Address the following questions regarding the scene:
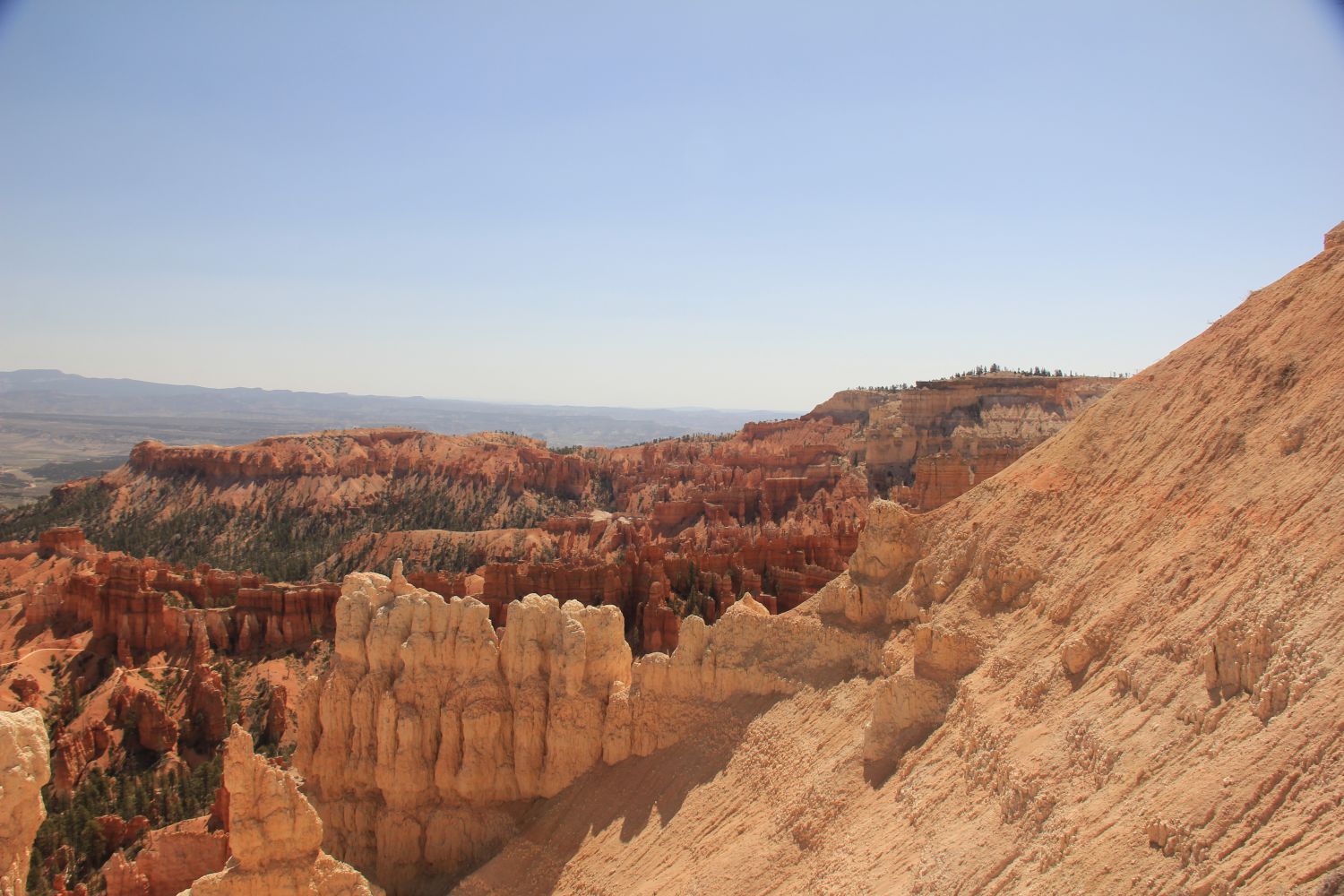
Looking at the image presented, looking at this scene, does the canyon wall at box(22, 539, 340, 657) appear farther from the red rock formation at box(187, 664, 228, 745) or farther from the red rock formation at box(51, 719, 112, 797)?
the red rock formation at box(51, 719, 112, 797)

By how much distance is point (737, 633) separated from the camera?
67.5ft

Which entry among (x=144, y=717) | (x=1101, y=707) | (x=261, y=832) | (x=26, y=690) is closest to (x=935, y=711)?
(x=1101, y=707)

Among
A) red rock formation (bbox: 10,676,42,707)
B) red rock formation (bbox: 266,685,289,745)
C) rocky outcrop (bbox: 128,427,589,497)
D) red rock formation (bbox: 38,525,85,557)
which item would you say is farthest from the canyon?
rocky outcrop (bbox: 128,427,589,497)

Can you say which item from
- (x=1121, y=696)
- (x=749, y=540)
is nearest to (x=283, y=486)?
(x=749, y=540)

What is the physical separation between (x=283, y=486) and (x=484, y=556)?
31758mm

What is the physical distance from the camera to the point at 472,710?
2183 centimetres

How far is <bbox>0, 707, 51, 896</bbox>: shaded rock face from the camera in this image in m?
10.2

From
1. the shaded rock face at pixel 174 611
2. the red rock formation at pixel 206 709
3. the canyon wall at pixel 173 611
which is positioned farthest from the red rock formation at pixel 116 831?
the canyon wall at pixel 173 611

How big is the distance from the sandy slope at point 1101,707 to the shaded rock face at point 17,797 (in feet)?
32.8

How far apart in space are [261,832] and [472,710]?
21.1 ft

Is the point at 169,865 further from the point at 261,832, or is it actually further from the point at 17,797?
the point at 17,797

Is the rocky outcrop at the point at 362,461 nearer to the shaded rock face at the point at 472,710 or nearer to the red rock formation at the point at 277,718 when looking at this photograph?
the red rock formation at the point at 277,718

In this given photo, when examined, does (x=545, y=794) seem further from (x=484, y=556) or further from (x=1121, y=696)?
(x=484, y=556)

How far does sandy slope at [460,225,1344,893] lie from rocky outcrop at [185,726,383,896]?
4843mm
